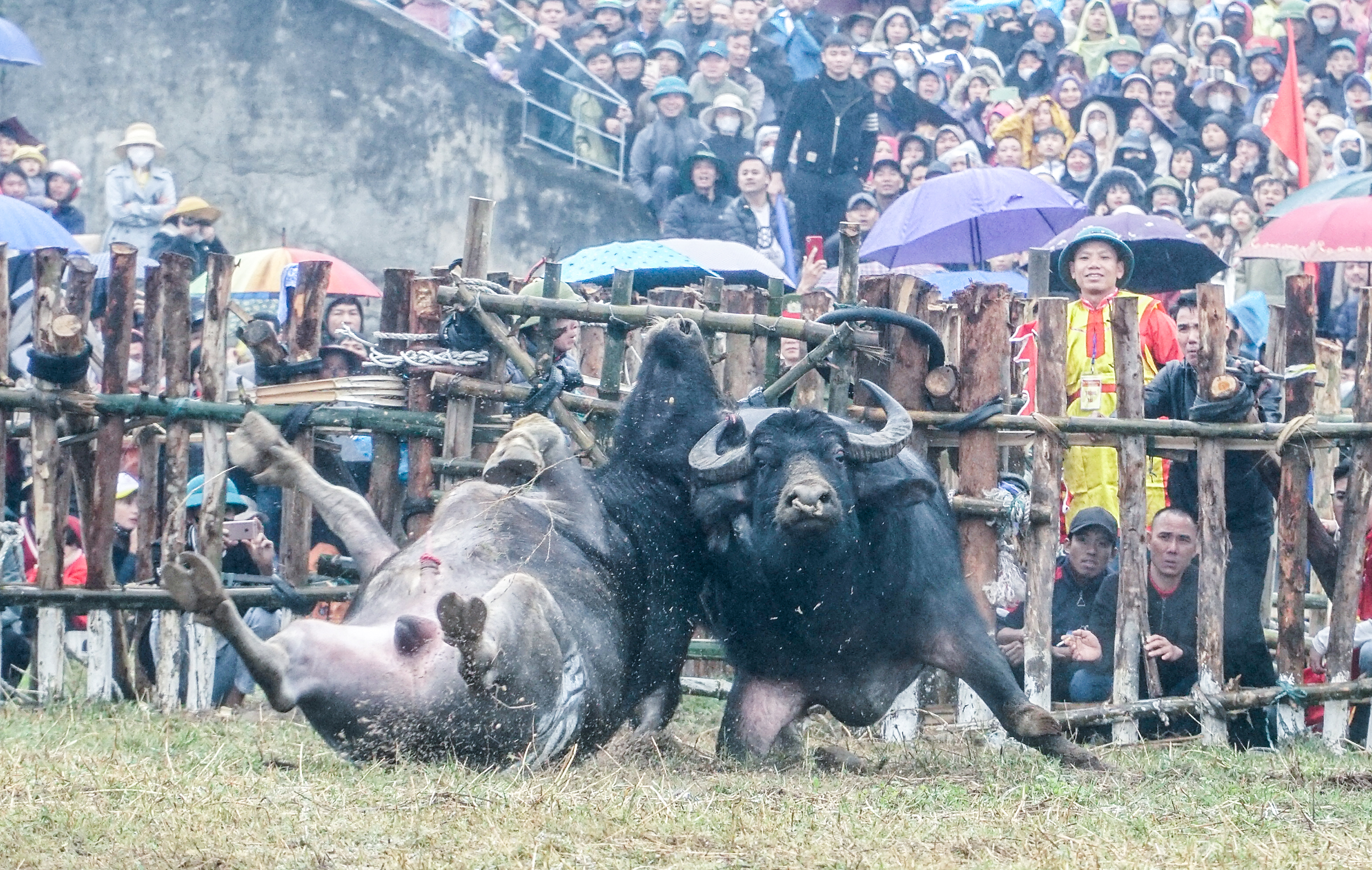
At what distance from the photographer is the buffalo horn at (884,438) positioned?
20.8 ft

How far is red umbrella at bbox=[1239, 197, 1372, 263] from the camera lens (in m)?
9.93

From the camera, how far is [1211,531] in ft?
22.7

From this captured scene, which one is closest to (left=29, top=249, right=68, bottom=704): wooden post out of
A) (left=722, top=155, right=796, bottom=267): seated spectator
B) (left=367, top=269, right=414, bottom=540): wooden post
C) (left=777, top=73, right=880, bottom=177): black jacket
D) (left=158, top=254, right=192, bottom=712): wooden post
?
(left=158, top=254, right=192, bottom=712): wooden post

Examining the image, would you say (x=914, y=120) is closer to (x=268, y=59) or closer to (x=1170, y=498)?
(x=268, y=59)

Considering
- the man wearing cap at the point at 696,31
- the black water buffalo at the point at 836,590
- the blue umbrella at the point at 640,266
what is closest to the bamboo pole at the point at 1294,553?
the black water buffalo at the point at 836,590

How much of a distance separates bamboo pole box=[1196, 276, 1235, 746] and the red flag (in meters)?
5.99

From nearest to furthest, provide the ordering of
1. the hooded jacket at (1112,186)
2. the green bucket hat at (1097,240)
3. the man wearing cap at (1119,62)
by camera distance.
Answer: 1. the green bucket hat at (1097,240)
2. the hooded jacket at (1112,186)
3. the man wearing cap at (1119,62)

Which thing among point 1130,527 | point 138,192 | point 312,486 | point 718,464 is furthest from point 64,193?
point 1130,527

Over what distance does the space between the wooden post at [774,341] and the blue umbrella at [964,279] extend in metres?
3.08

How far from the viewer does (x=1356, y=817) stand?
493 cm

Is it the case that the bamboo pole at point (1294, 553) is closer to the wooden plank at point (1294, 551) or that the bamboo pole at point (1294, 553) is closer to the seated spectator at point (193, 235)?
the wooden plank at point (1294, 551)

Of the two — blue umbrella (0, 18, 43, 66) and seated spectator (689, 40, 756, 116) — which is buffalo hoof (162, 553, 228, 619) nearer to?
blue umbrella (0, 18, 43, 66)

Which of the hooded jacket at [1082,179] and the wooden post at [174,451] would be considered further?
the hooded jacket at [1082,179]

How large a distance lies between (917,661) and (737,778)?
3.93 ft
